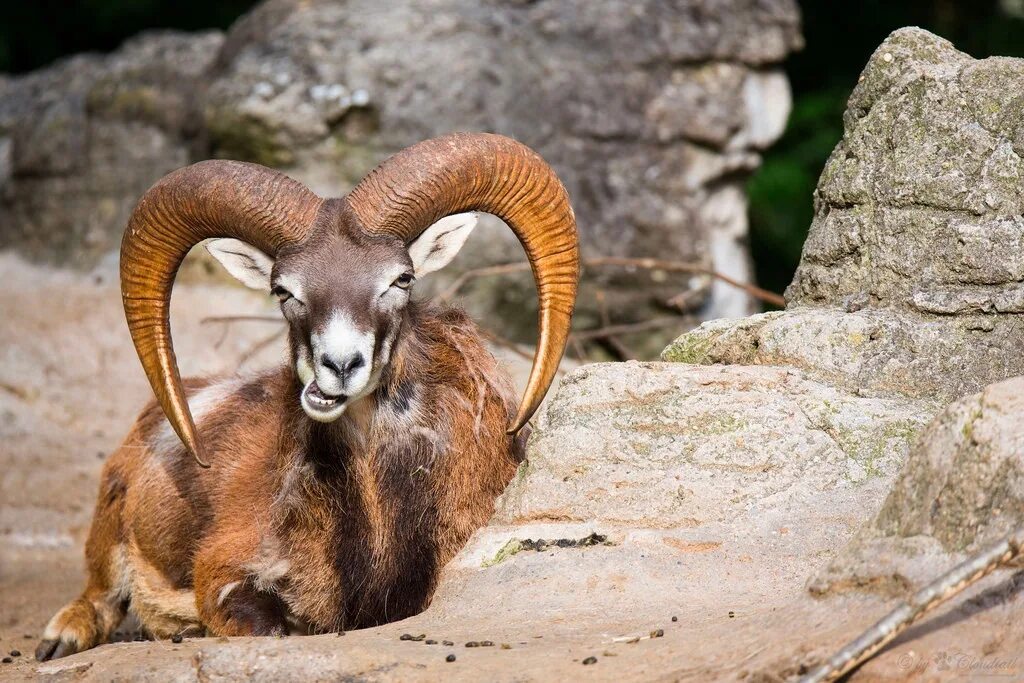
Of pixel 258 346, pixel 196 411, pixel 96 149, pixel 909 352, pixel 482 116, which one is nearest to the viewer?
pixel 909 352

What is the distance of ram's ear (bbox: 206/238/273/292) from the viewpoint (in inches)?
233

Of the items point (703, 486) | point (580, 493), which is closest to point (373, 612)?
point (580, 493)

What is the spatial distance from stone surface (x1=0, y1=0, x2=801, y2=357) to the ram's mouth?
704cm

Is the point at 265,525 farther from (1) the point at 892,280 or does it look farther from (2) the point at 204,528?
(1) the point at 892,280

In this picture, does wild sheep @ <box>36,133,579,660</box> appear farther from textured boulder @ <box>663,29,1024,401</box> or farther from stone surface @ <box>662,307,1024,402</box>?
stone surface @ <box>662,307,1024,402</box>

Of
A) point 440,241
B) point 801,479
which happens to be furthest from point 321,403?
point 801,479

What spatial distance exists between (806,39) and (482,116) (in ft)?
17.9

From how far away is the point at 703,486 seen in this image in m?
5.16

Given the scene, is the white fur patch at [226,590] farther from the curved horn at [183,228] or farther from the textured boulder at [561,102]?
the textured boulder at [561,102]

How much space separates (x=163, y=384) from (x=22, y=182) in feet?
29.1

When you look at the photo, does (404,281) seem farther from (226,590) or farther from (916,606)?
(916,606)

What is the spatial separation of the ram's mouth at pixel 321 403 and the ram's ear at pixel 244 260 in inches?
29.3

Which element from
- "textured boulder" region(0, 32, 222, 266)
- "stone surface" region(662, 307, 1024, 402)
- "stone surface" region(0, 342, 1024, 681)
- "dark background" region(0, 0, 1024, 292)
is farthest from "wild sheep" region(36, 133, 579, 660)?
"dark background" region(0, 0, 1024, 292)

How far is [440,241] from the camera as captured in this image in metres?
6.05
